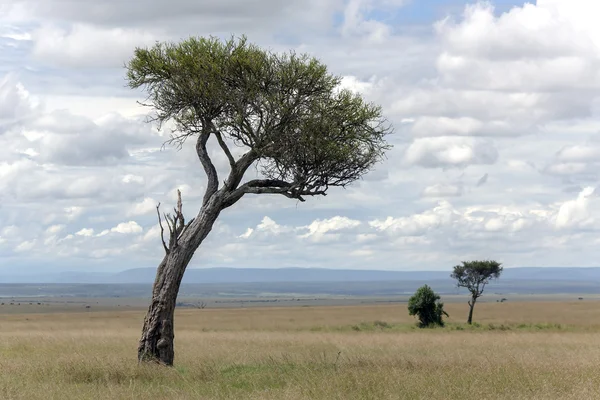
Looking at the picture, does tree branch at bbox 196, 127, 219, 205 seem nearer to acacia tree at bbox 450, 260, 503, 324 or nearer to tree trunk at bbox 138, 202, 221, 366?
tree trunk at bbox 138, 202, 221, 366

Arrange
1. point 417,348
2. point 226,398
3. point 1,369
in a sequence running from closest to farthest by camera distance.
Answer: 1. point 226,398
2. point 1,369
3. point 417,348

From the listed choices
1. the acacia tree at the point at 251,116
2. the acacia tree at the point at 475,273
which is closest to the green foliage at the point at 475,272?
the acacia tree at the point at 475,273

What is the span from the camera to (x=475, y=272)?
257ft

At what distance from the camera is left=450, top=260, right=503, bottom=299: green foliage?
77875mm

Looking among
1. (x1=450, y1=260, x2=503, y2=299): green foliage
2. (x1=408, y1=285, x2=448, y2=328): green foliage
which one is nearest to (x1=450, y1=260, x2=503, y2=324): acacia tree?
(x1=450, y1=260, x2=503, y2=299): green foliage

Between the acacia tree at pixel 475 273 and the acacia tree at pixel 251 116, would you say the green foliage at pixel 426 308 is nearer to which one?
the acacia tree at pixel 475 273

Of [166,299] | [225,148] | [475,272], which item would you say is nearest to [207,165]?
[225,148]

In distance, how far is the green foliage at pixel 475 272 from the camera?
255 feet

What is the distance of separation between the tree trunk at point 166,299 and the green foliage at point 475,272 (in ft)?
189

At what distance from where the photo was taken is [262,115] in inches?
965

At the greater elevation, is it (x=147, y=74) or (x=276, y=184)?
(x=147, y=74)

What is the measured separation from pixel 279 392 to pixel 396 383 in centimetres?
242

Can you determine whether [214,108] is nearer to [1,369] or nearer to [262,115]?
[262,115]

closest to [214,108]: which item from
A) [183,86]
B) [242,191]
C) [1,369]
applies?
[183,86]
